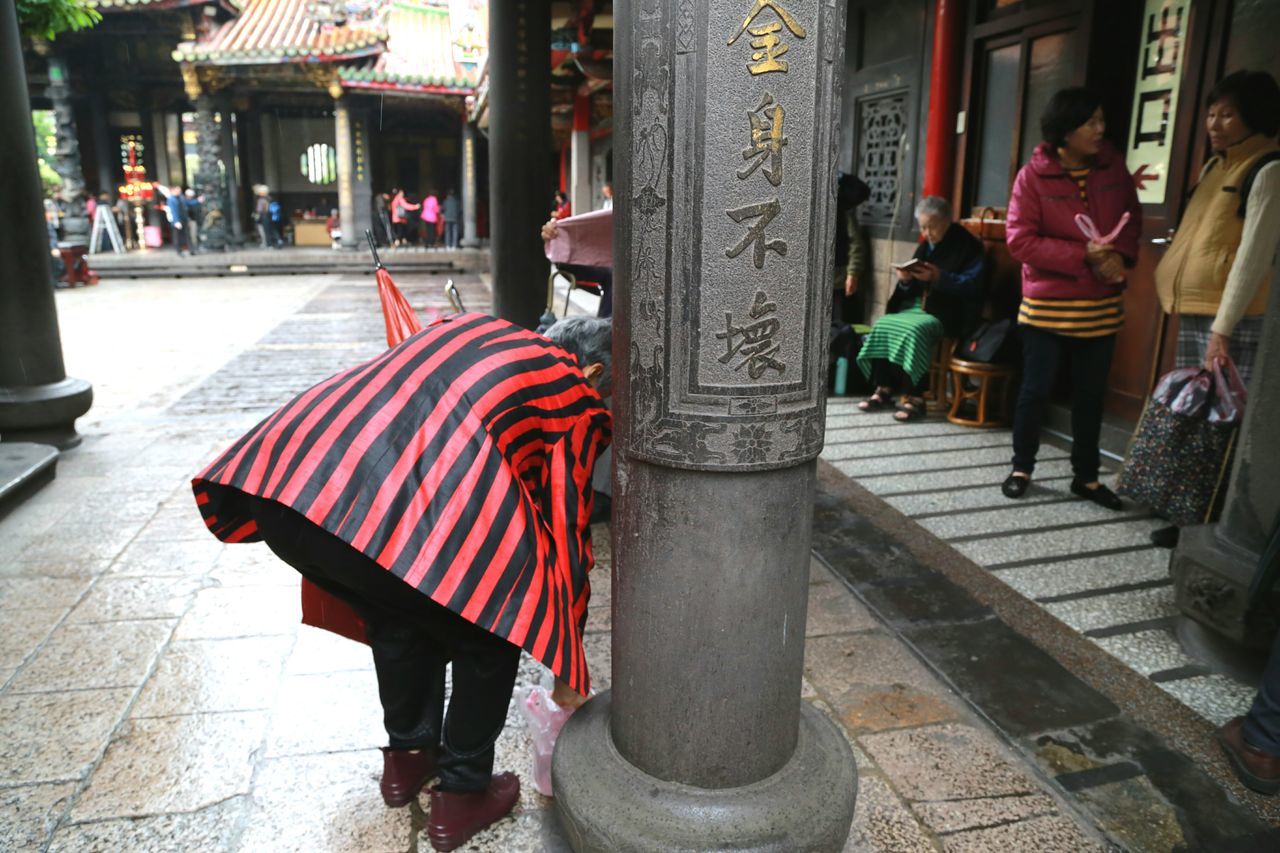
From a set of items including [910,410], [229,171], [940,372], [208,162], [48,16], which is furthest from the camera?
[229,171]

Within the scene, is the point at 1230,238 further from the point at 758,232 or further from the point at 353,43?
the point at 353,43

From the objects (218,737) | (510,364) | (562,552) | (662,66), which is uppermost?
(662,66)

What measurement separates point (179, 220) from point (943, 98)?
64.2 ft

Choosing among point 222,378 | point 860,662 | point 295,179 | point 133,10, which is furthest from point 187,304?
point 860,662

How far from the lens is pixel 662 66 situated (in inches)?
66.4

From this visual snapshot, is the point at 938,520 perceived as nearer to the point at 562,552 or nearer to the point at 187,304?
the point at 562,552

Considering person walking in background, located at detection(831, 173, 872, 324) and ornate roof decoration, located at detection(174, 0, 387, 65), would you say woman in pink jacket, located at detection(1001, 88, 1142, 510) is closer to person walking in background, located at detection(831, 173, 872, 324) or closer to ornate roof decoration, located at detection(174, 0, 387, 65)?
person walking in background, located at detection(831, 173, 872, 324)

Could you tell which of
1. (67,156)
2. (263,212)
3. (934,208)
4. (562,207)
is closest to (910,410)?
(934,208)

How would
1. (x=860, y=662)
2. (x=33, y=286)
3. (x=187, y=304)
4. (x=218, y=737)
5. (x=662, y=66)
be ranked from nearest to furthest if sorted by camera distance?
(x=662, y=66) < (x=218, y=737) < (x=860, y=662) < (x=33, y=286) < (x=187, y=304)

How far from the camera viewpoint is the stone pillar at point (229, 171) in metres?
22.4

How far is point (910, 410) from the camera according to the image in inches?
256

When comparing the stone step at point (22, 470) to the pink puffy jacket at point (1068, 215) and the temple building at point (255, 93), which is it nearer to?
the pink puffy jacket at point (1068, 215)

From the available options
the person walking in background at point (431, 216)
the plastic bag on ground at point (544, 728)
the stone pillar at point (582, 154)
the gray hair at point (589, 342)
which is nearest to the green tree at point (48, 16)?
the gray hair at point (589, 342)

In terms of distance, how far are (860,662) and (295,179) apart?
1042 inches
